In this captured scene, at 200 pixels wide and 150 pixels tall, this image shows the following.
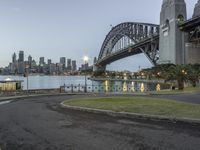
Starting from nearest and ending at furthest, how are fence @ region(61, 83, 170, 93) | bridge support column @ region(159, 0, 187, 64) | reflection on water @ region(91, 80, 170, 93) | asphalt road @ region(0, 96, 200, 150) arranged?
asphalt road @ region(0, 96, 200, 150)
fence @ region(61, 83, 170, 93)
reflection on water @ region(91, 80, 170, 93)
bridge support column @ region(159, 0, 187, 64)

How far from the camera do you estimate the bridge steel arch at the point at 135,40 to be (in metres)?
118

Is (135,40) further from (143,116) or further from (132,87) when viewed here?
(143,116)

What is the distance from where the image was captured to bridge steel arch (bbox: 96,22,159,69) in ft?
387

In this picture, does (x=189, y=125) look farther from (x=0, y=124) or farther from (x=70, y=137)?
(x=0, y=124)

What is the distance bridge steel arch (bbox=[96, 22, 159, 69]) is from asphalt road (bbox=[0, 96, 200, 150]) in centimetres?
10573

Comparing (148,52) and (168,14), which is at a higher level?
(168,14)

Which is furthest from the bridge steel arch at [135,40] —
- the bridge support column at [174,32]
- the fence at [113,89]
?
the fence at [113,89]

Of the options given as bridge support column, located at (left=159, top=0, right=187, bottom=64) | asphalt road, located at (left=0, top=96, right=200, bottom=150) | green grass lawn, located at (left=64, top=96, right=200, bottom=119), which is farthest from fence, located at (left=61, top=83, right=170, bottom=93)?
asphalt road, located at (left=0, top=96, right=200, bottom=150)

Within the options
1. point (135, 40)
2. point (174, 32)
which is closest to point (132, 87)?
point (174, 32)

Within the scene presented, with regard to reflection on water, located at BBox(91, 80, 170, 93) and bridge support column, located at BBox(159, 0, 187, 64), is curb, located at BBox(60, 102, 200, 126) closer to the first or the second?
reflection on water, located at BBox(91, 80, 170, 93)

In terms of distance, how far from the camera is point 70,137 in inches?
360

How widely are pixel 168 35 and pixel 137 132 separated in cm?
9737

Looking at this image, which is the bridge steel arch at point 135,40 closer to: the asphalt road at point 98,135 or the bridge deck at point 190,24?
the bridge deck at point 190,24

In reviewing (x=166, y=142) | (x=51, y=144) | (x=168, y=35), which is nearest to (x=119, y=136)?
(x=166, y=142)
